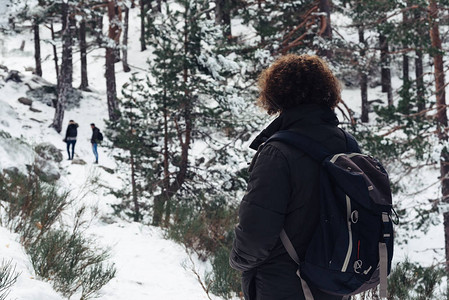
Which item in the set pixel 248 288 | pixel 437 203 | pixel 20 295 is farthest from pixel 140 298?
pixel 437 203

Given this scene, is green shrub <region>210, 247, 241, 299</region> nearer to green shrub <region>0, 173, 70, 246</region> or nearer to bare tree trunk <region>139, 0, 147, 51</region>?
green shrub <region>0, 173, 70, 246</region>

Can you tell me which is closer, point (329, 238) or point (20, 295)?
point (329, 238)

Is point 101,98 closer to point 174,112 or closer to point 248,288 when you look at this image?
point 174,112

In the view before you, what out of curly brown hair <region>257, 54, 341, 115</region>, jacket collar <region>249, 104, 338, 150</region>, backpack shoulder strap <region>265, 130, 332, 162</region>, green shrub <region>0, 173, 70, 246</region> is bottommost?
green shrub <region>0, 173, 70, 246</region>

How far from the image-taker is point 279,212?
191 cm

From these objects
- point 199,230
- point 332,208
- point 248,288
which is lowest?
point 199,230

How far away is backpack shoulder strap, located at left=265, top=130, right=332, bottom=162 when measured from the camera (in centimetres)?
195

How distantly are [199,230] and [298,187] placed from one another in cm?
512

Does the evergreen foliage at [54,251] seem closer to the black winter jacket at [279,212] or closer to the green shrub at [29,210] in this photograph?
the green shrub at [29,210]

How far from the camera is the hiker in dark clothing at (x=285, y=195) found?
1908mm

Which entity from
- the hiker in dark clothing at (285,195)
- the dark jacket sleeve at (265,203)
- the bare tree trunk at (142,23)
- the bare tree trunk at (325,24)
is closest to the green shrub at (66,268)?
the hiker in dark clothing at (285,195)

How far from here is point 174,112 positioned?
9.80 metres

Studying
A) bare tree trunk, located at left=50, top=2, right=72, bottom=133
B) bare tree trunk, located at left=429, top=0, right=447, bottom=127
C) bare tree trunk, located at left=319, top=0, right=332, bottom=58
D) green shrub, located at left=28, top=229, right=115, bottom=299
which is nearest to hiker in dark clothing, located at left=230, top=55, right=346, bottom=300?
green shrub, located at left=28, top=229, right=115, bottom=299

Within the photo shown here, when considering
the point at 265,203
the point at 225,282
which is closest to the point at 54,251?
the point at 225,282
